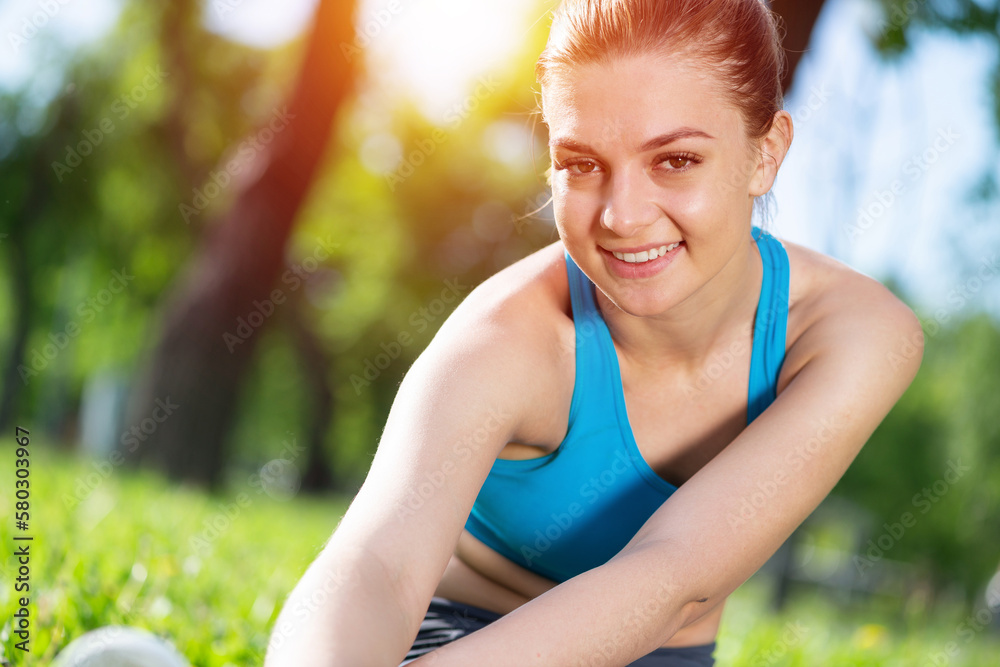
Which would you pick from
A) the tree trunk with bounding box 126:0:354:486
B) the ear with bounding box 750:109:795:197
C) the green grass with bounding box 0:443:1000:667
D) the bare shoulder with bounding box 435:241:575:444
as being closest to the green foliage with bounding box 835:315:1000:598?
the green grass with bounding box 0:443:1000:667

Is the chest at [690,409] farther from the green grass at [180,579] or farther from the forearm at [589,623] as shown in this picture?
the green grass at [180,579]

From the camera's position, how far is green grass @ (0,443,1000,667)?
2.33 metres

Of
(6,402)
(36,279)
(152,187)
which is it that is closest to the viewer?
(152,187)

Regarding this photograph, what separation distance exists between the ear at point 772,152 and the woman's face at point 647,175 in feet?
0.28

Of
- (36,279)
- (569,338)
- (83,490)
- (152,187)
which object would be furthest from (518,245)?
(569,338)

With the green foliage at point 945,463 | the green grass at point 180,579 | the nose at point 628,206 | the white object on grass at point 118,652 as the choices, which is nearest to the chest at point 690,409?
the nose at point 628,206

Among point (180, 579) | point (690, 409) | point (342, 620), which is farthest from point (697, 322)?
point (180, 579)

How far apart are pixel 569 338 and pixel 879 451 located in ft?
60.9

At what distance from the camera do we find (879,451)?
18.4 metres

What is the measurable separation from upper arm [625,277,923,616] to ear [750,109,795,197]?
311mm

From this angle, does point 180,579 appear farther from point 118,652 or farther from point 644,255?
point 644,255

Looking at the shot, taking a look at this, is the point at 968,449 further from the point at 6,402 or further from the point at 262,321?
the point at 6,402

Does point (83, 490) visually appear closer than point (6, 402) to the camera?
Yes

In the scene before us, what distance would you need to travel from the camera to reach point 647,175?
64.1 inches
